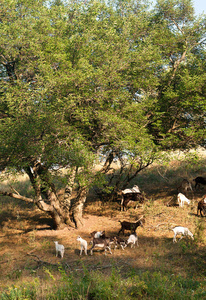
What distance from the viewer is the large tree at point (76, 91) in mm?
14031

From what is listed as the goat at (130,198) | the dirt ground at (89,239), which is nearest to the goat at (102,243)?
the dirt ground at (89,239)

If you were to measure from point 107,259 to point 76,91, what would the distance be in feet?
28.5

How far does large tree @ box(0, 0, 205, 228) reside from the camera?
46.0 ft

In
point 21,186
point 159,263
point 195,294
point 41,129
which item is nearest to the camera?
point 195,294

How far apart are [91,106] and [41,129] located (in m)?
4.18

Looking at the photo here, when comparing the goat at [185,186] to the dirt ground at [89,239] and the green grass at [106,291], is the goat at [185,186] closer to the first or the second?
the dirt ground at [89,239]

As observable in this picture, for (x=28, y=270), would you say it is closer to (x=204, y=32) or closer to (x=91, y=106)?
(x=91, y=106)

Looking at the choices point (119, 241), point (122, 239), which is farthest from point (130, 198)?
point (119, 241)

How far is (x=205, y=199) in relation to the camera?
1700 cm

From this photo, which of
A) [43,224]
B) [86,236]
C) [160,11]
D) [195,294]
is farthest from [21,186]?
[195,294]

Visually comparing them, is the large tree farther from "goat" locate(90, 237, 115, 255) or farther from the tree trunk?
"goat" locate(90, 237, 115, 255)

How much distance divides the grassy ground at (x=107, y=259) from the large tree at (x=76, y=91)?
237 centimetres

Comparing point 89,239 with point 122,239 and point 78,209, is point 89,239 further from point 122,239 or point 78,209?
point 78,209

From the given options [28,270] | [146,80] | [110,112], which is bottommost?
[28,270]
